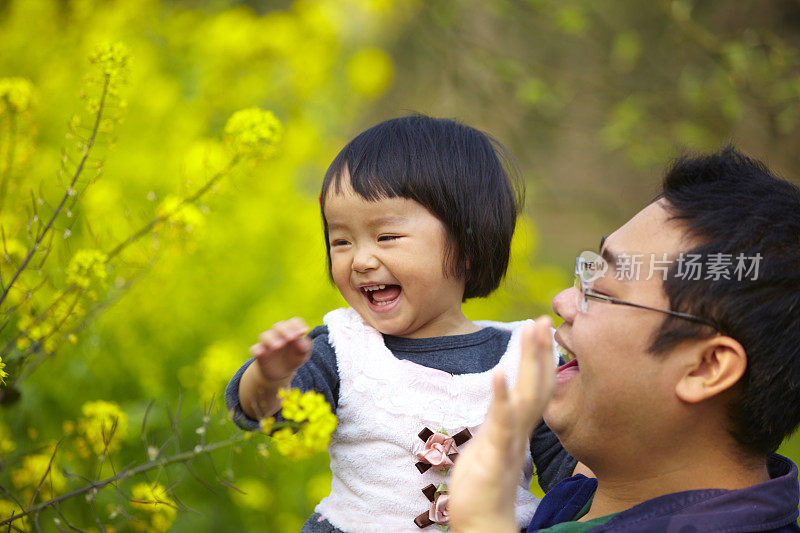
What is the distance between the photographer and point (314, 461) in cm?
301

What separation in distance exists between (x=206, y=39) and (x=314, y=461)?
2.25 m

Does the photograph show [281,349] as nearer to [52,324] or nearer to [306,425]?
[306,425]

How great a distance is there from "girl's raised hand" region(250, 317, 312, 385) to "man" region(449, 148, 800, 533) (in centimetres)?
47

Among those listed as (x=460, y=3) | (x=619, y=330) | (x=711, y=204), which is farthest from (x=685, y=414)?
(x=460, y=3)

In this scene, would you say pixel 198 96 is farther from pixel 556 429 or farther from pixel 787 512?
pixel 787 512

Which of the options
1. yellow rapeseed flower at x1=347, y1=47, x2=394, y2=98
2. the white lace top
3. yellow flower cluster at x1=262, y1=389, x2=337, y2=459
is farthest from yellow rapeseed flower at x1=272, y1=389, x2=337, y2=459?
yellow rapeseed flower at x1=347, y1=47, x2=394, y2=98

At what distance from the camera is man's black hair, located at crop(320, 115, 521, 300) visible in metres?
1.64

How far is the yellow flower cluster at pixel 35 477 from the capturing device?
6.74 ft

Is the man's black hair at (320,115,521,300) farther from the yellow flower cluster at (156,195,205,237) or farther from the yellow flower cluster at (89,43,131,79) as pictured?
the yellow flower cluster at (89,43,131,79)

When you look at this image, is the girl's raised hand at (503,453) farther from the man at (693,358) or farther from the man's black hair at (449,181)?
the man's black hair at (449,181)

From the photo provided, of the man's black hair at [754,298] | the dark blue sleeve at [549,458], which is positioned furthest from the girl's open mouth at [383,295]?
the man's black hair at [754,298]

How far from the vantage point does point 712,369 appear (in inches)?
51.6

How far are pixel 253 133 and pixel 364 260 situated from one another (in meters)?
0.50

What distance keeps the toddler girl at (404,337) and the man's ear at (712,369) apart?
435mm
